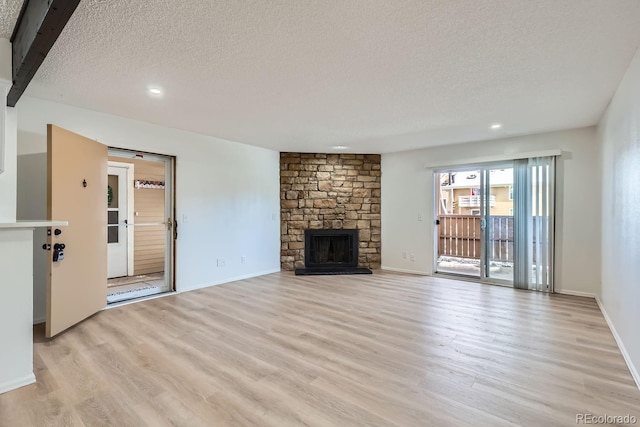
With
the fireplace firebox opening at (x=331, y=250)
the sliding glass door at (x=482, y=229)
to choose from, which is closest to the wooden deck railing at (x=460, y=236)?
the sliding glass door at (x=482, y=229)

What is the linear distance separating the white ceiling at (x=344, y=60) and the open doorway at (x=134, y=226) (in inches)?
78.4

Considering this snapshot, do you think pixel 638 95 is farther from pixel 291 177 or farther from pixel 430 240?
pixel 291 177

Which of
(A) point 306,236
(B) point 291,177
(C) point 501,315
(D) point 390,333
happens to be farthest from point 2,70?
(C) point 501,315

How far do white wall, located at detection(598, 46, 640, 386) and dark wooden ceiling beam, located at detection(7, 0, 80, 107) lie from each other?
3567mm

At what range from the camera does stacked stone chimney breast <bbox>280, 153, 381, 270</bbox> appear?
591cm

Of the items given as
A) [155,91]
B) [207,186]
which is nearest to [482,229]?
[207,186]

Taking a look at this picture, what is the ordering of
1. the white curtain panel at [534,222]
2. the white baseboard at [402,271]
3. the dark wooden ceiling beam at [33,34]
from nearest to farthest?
1. the dark wooden ceiling beam at [33,34]
2. the white curtain panel at [534,222]
3. the white baseboard at [402,271]

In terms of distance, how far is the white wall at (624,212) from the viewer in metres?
2.11

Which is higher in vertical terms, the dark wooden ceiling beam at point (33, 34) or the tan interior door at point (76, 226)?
the dark wooden ceiling beam at point (33, 34)

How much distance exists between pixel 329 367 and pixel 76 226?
2888mm

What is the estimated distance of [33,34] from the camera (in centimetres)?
170

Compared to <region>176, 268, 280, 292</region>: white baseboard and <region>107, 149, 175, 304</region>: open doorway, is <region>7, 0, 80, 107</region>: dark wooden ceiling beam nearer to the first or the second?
<region>107, 149, 175, 304</region>: open doorway

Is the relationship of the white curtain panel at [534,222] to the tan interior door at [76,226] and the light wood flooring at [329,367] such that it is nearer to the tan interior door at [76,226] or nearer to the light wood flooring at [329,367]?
the light wood flooring at [329,367]

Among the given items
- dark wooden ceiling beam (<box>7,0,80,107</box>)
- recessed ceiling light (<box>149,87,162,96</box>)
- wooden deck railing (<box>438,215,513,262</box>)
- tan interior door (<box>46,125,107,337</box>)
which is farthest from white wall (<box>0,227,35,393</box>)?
wooden deck railing (<box>438,215,513,262</box>)
